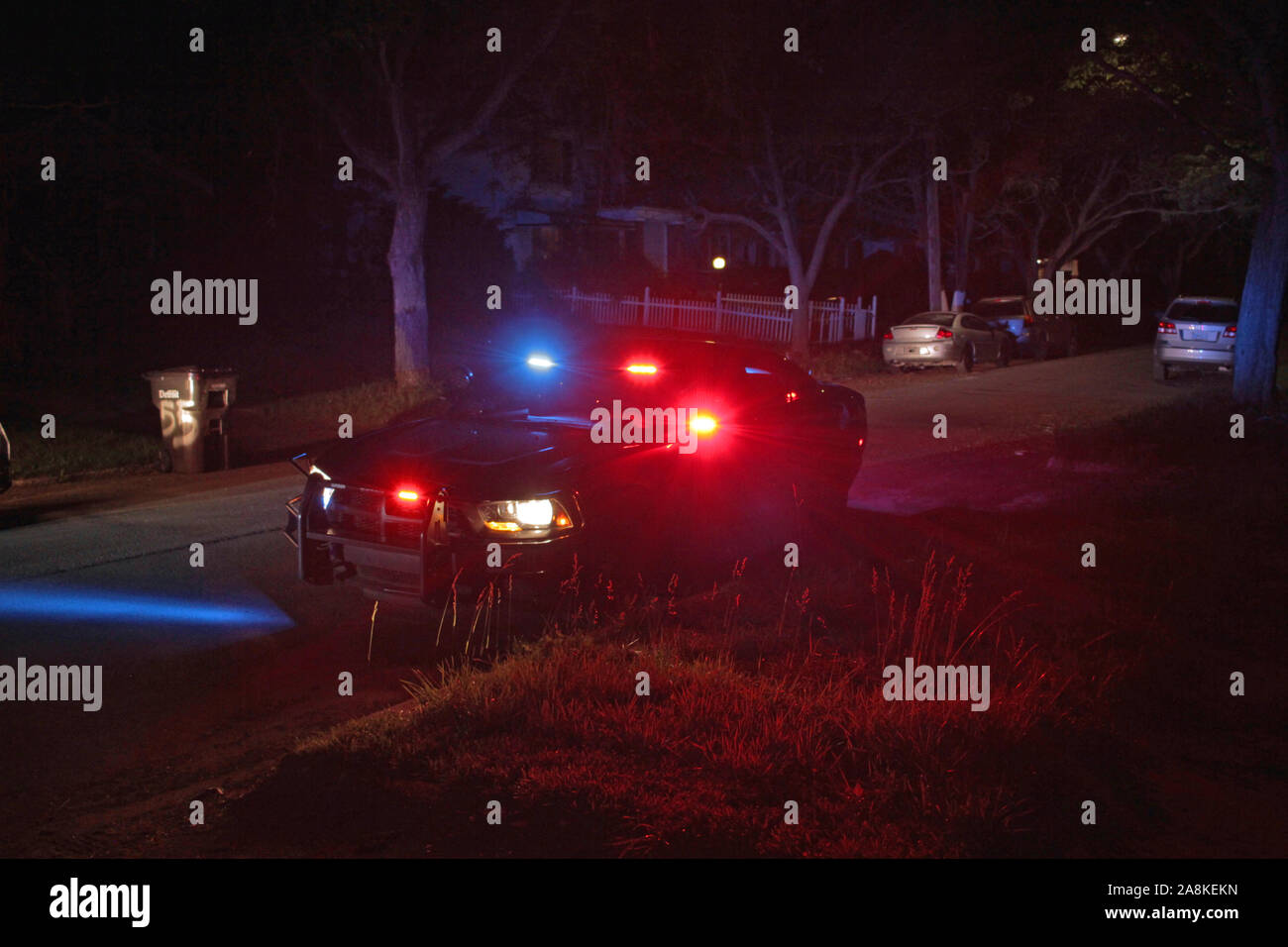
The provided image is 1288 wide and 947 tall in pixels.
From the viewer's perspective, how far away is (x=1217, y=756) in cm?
524

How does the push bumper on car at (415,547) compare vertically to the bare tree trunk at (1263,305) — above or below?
below

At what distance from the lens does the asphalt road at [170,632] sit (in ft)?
17.3

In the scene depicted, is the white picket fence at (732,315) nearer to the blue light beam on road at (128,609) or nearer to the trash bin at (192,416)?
the trash bin at (192,416)

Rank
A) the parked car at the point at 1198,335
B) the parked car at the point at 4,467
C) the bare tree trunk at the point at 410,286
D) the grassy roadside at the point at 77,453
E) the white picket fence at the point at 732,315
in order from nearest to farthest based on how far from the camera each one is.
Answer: the parked car at the point at 4,467 → the grassy roadside at the point at 77,453 → the bare tree trunk at the point at 410,286 → the parked car at the point at 1198,335 → the white picket fence at the point at 732,315

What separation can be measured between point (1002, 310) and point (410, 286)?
1704cm

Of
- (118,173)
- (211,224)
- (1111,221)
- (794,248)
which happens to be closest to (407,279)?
(118,173)

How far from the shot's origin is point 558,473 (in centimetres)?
664

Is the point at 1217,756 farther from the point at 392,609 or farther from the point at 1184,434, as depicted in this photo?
the point at 1184,434

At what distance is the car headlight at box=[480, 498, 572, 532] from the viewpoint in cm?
643

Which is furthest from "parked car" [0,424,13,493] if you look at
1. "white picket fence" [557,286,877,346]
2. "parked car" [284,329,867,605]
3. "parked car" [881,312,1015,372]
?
"white picket fence" [557,286,877,346]

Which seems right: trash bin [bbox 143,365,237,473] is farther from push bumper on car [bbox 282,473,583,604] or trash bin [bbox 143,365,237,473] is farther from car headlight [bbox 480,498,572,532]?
car headlight [bbox 480,498,572,532]

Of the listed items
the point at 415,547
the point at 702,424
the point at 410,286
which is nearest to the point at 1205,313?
the point at 410,286

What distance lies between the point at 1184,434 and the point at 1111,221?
32817 mm

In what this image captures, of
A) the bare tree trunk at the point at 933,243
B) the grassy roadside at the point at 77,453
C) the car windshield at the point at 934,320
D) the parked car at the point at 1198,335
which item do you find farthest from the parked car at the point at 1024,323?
the grassy roadside at the point at 77,453
